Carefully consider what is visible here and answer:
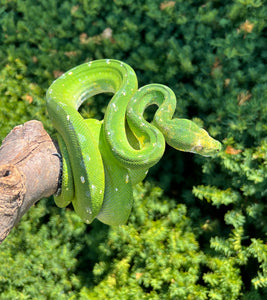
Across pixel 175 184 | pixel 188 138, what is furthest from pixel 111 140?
pixel 175 184

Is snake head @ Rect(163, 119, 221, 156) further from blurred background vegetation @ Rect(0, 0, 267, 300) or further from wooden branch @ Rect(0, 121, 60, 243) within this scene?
blurred background vegetation @ Rect(0, 0, 267, 300)

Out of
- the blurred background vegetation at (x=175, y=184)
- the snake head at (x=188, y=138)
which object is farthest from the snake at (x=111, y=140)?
the blurred background vegetation at (x=175, y=184)

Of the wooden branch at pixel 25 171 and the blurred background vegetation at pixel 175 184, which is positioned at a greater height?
the wooden branch at pixel 25 171

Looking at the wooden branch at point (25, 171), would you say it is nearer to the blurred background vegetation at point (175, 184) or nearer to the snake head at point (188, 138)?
the snake head at point (188, 138)

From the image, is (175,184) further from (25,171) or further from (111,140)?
(25,171)

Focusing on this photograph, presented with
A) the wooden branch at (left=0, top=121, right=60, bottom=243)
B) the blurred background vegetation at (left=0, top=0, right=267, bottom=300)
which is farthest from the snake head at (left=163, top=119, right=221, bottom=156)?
the blurred background vegetation at (left=0, top=0, right=267, bottom=300)
